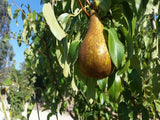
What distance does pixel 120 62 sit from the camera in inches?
18.9

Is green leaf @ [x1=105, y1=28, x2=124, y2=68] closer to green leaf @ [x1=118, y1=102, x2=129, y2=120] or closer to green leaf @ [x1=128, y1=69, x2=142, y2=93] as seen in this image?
green leaf @ [x1=128, y1=69, x2=142, y2=93]

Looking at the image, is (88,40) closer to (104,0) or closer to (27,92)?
(104,0)

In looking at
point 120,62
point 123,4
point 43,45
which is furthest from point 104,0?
point 43,45

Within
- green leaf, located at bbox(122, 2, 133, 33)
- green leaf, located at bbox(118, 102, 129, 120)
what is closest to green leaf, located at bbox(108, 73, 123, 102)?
green leaf, located at bbox(122, 2, 133, 33)

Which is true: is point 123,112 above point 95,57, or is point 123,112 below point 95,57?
below

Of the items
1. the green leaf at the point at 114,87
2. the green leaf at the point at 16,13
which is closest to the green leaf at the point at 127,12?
the green leaf at the point at 114,87

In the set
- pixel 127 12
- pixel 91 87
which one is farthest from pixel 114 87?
pixel 127 12

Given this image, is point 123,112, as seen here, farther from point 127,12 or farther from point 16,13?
point 16,13

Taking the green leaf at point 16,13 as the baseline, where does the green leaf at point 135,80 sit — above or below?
below

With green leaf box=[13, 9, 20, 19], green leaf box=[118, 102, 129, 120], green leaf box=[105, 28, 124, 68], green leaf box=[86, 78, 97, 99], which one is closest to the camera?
green leaf box=[105, 28, 124, 68]

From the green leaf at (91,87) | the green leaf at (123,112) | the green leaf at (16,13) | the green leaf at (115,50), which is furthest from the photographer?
the green leaf at (16,13)

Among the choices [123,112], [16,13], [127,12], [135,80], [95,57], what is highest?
[16,13]

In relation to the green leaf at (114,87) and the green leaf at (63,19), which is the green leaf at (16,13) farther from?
the green leaf at (114,87)

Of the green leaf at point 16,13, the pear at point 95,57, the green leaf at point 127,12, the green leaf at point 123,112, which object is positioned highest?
the green leaf at point 16,13
